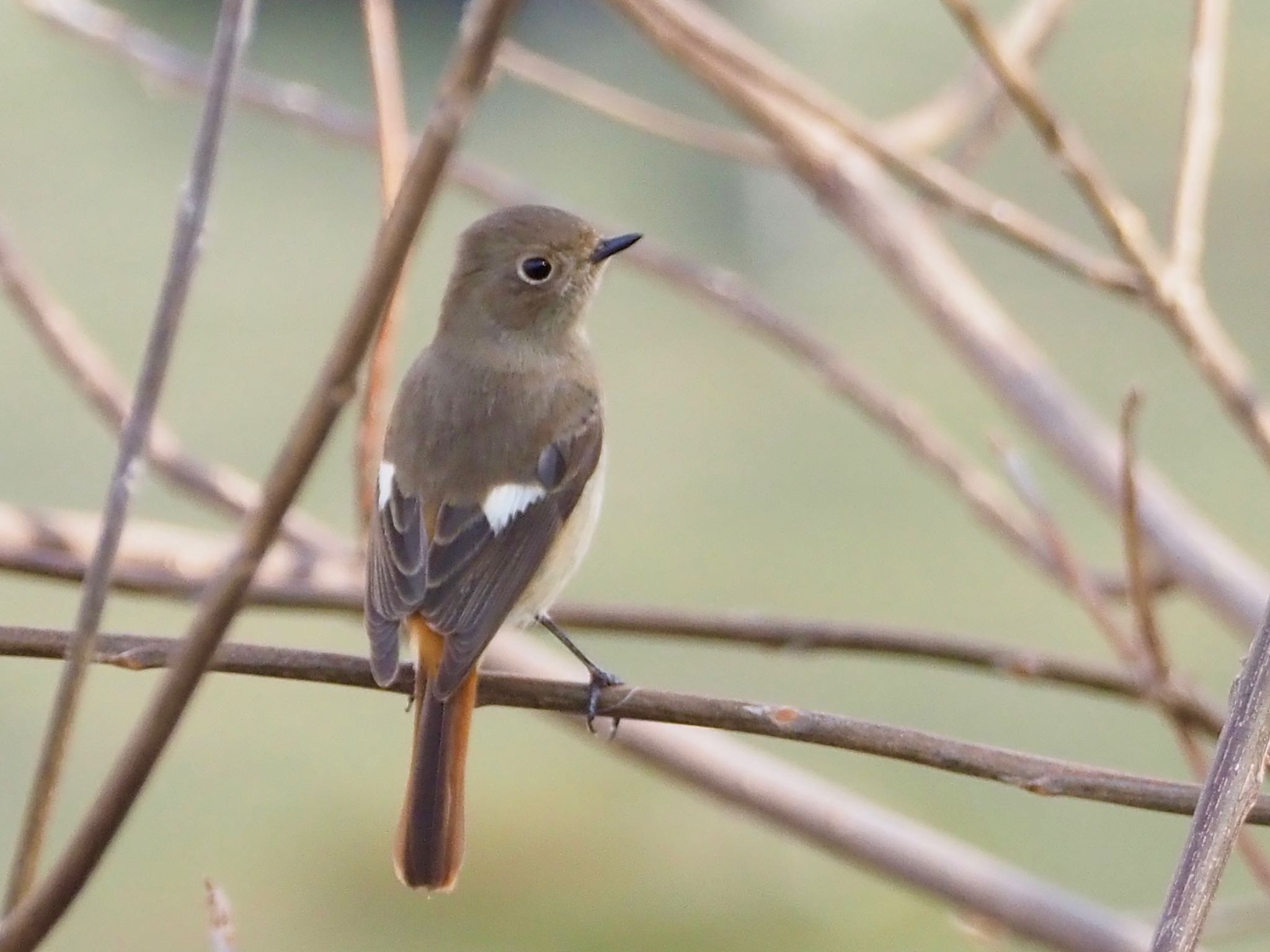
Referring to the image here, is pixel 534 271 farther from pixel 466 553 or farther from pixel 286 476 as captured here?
pixel 286 476

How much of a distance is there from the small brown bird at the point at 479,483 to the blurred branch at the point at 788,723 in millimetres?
165

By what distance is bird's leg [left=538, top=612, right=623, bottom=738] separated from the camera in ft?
5.33

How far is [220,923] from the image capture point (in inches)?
51.9

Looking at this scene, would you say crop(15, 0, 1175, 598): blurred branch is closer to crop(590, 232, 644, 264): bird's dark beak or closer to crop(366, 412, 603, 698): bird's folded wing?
crop(590, 232, 644, 264): bird's dark beak

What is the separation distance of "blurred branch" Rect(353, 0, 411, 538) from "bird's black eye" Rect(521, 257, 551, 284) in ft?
1.71

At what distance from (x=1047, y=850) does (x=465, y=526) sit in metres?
3.36

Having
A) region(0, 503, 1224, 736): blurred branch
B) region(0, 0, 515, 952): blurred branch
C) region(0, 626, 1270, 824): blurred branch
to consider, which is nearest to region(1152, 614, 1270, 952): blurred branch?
region(0, 626, 1270, 824): blurred branch

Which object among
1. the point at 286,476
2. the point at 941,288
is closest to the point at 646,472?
the point at 941,288

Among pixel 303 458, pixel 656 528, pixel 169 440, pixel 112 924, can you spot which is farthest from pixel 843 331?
pixel 303 458

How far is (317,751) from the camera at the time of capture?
5.82 meters

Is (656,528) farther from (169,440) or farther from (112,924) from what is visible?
(169,440)

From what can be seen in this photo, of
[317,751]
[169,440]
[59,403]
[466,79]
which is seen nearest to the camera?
[466,79]

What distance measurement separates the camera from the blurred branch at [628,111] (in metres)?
2.47

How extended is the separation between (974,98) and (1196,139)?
0.71 m
